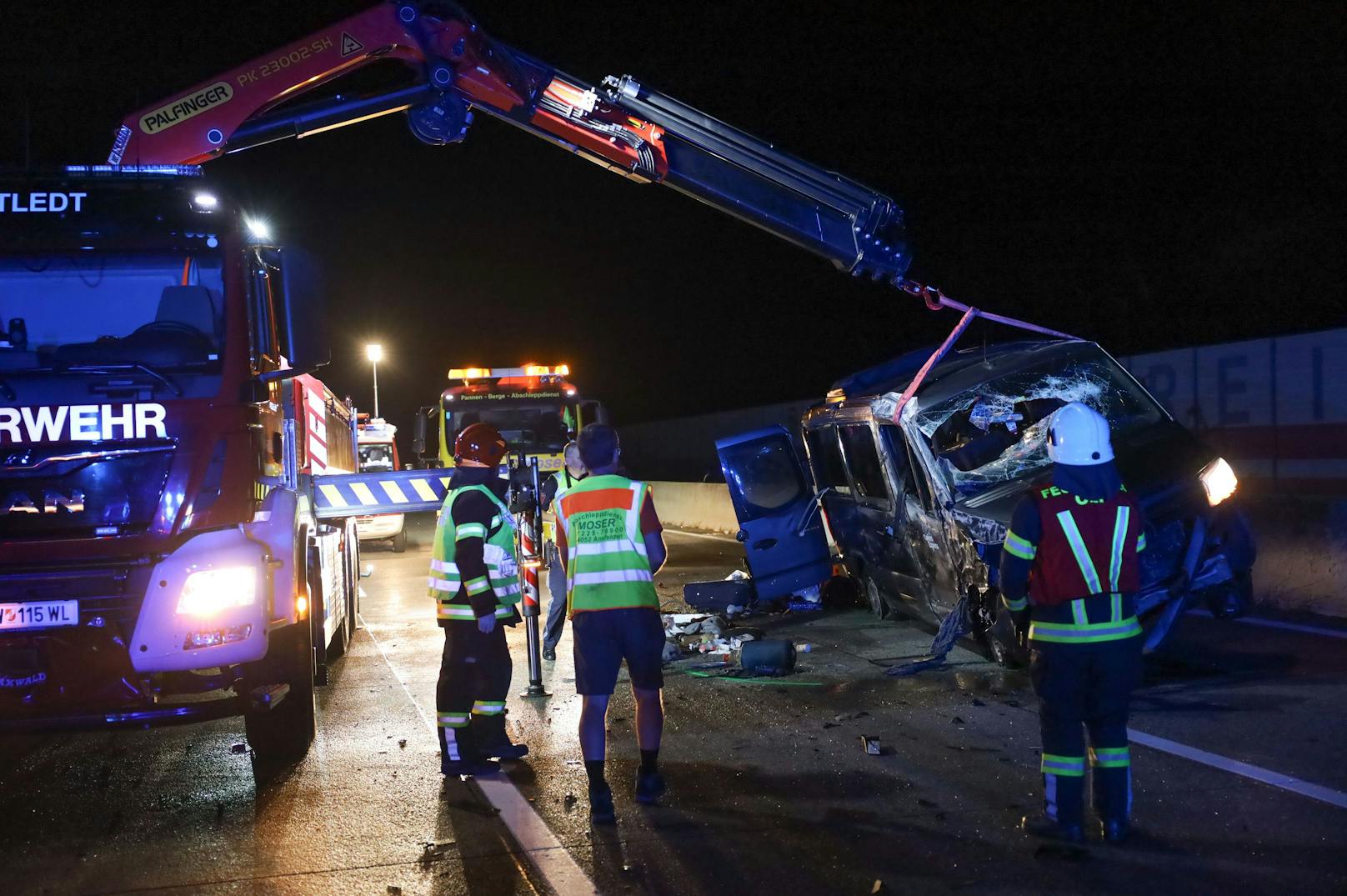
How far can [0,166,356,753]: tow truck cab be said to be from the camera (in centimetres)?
544

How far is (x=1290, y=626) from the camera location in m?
9.52

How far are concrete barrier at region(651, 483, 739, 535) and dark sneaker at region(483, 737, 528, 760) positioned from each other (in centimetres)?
1513

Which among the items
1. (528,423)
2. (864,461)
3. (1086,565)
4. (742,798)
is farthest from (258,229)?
(528,423)

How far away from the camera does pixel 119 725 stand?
5430mm

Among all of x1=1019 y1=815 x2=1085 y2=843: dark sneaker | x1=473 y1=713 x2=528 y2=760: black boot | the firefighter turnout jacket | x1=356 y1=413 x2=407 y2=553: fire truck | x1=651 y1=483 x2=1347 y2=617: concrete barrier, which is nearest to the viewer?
x1=1019 y1=815 x2=1085 y2=843: dark sneaker

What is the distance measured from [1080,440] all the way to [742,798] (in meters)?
2.33

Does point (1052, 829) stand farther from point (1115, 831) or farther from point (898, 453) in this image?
point (898, 453)

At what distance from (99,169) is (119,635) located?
2.69m

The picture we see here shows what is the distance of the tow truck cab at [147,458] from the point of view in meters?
5.44

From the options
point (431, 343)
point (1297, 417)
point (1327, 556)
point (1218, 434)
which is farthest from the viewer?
point (431, 343)

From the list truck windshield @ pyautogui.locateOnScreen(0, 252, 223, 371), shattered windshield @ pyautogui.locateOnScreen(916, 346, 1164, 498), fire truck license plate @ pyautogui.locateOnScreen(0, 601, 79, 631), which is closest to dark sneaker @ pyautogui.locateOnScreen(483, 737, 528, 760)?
fire truck license plate @ pyautogui.locateOnScreen(0, 601, 79, 631)

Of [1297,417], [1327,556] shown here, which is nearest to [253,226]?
[1327,556]

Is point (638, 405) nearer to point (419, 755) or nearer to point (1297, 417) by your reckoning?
point (1297, 417)

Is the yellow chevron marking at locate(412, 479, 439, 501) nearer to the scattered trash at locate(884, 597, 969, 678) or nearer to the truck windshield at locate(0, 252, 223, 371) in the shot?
the truck windshield at locate(0, 252, 223, 371)
